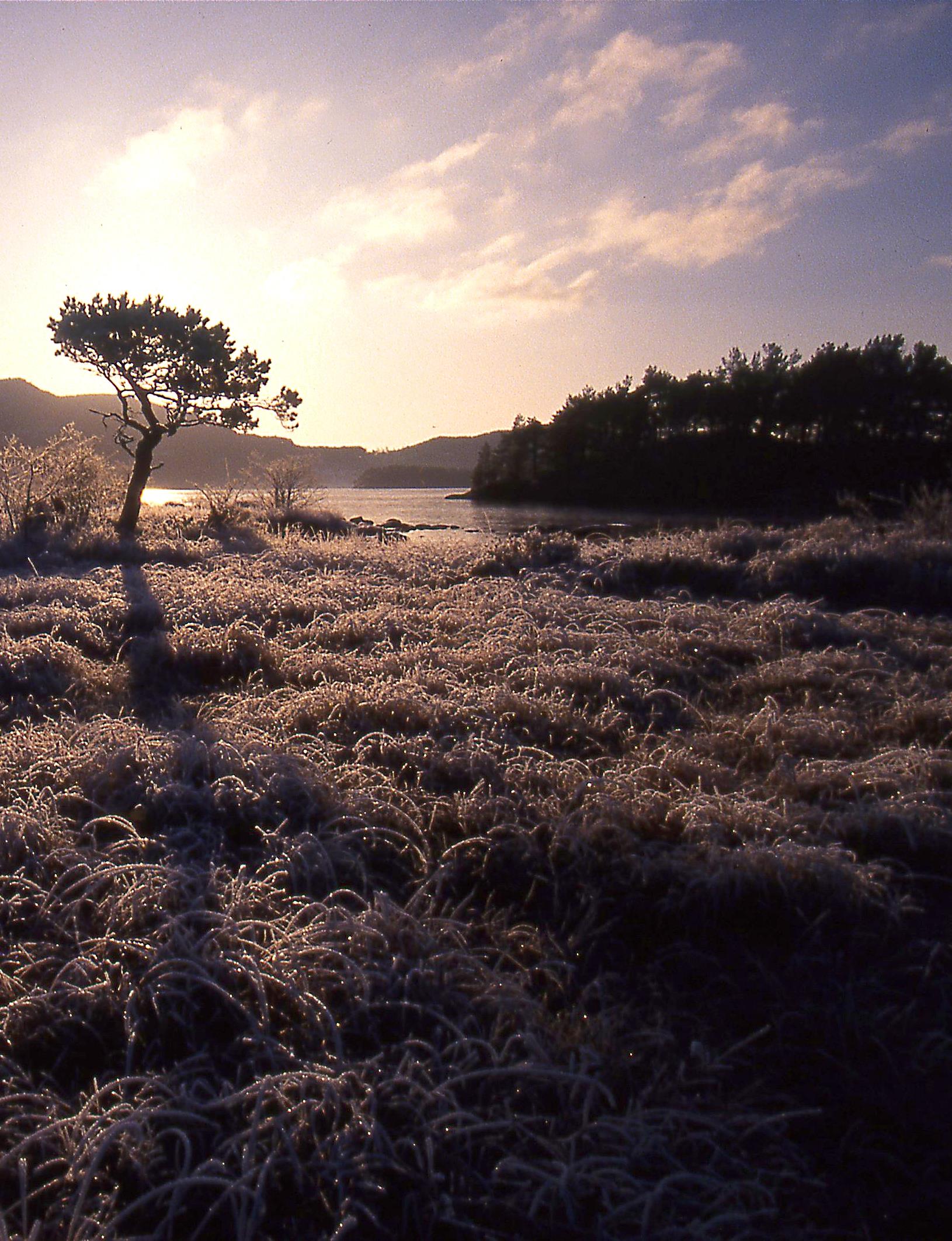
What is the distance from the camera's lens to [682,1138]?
5.83 feet

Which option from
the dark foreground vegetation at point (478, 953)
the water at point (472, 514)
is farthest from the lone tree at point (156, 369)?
the dark foreground vegetation at point (478, 953)

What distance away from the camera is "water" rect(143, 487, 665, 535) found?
2602 cm

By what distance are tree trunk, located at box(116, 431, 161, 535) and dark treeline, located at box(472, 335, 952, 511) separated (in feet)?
73.5

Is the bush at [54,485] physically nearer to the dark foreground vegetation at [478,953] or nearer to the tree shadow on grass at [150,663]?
the tree shadow on grass at [150,663]

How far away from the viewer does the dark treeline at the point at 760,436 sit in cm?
3375

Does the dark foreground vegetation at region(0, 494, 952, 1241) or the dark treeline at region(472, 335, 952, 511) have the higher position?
the dark treeline at region(472, 335, 952, 511)

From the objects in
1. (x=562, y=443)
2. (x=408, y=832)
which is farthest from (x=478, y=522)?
(x=408, y=832)

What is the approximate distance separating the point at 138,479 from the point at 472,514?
17604 millimetres

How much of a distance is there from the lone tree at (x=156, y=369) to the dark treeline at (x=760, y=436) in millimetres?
20857

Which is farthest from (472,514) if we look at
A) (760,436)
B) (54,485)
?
(54,485)

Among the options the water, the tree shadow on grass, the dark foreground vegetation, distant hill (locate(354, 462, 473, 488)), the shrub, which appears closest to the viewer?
the dark foreground vegetation

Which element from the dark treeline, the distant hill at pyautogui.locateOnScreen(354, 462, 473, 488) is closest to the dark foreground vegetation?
the dark treeline

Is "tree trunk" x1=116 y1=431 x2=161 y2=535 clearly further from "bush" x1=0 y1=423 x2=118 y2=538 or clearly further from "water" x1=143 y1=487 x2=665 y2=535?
"water" x1=143 y1=487 x2=665 y2=535

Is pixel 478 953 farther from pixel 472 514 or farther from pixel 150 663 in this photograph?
pixel 472 514
